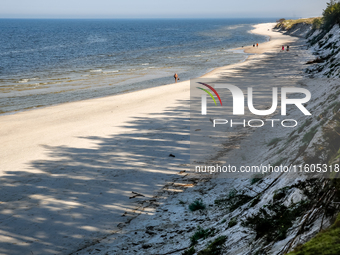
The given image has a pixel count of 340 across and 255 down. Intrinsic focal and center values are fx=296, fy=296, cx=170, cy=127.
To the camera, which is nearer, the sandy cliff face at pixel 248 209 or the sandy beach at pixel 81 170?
the sandy cliff face at pixel 248 209

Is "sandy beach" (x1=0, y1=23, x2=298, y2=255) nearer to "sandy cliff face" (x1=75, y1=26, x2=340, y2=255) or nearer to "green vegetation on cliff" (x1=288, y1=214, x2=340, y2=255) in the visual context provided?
"sandy cliff face" (x1=75, y1=26, x2=340, y2=255)

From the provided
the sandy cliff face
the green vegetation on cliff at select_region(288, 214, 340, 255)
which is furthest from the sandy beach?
the green vegetation on cliff at select_region(288, 214, 340, 255)

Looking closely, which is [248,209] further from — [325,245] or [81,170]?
[81,170]

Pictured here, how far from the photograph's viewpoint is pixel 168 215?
7.84m

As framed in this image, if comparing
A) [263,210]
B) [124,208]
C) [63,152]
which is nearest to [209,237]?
[263,210]

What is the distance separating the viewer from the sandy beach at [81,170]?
7699 millimetres

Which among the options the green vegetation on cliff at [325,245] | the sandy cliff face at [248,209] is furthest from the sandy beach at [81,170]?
the green vegetation on cliff at [325,245]

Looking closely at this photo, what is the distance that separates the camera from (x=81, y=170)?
1091cm

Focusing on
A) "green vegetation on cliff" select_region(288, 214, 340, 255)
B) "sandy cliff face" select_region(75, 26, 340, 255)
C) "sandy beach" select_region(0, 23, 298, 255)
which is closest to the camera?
"green vegetation on cliff" select_region(288, 214, 340, 255)

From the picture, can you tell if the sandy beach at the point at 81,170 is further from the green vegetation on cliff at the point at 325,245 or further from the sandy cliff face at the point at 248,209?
the green vegetation on cliff at the point at 325,245

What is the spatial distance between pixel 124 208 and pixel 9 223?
313cm

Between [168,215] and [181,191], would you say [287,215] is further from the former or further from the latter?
[181,191]

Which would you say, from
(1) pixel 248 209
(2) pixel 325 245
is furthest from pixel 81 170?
(2) pixel 325 245

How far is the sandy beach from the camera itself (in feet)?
25.3
